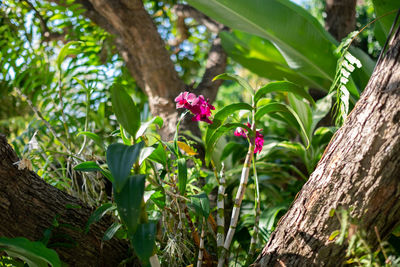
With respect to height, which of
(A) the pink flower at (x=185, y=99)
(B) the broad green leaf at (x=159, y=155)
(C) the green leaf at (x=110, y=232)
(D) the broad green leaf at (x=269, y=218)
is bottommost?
(D) the broad green leaf at (x=269, y=218)

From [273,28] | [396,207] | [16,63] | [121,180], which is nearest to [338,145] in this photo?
[396,207]

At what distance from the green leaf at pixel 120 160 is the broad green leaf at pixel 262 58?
A: 115 cm

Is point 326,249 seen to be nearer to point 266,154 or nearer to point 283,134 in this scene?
→ point 266,154

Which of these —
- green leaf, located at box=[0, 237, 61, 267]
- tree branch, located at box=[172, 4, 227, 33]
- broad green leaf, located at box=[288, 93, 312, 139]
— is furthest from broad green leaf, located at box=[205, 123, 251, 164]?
tree branch, located at box=[172, 4, 227, 33]

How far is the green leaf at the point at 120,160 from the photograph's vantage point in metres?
0.59

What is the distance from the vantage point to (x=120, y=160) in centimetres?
62

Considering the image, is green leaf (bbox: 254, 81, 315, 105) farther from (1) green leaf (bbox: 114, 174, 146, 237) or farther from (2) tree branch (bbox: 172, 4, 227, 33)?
(2) tree branch (bbox: 172, 4, 227, 33)

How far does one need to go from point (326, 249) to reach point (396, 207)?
0.14 m

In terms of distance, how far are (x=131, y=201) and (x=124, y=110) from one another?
0.18 metres

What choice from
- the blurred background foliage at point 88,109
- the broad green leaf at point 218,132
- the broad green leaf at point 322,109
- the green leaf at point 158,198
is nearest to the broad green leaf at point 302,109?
the blurred background foliage at point 88,109

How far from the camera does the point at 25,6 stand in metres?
1.71

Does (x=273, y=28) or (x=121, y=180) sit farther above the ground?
(x=273, y=28)

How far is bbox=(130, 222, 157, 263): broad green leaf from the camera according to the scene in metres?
0.63

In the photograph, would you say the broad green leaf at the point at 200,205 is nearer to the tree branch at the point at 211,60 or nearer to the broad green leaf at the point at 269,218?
the broad green leaf at the point at 269,218
